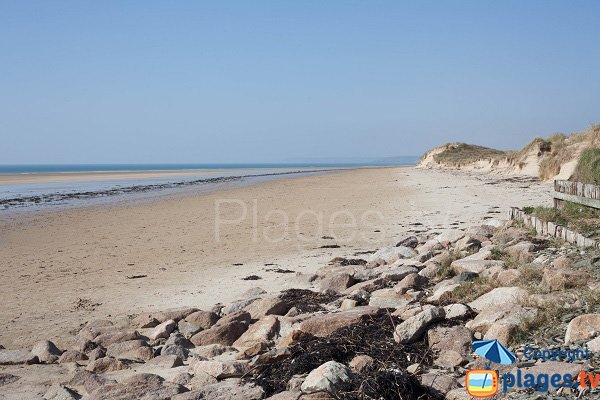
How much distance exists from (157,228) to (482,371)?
12520 mm

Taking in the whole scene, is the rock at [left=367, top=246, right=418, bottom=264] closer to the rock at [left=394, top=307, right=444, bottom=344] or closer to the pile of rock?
the pile of rock

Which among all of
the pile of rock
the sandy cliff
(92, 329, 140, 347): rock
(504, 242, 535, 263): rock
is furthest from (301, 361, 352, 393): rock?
the sandy cliff

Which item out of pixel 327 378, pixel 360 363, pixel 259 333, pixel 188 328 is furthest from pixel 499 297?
pixel 188 328

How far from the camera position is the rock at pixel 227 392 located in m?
3.84

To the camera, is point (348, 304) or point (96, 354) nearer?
point (96, 354)

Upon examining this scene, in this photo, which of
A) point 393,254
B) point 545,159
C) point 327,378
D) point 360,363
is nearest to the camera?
point 327,378

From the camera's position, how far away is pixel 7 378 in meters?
4.83

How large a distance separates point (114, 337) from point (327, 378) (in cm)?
309

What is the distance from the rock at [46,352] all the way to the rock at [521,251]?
5.14 metres

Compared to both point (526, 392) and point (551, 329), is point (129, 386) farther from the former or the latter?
point (551, 329)

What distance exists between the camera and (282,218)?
15828 mm

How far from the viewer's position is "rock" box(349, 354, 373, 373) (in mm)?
3988

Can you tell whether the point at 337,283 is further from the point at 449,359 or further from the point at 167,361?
the point at 449,359

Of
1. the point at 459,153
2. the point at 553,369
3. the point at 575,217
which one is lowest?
the point at 553,369
